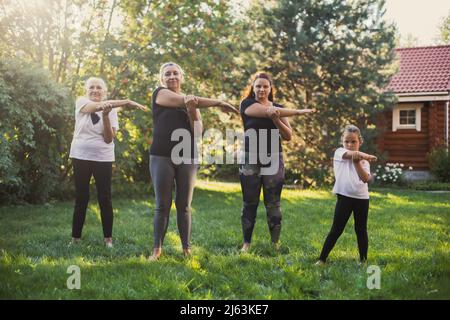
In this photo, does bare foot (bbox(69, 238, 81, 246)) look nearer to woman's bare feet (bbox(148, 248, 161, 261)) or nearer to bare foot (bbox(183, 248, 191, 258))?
woman's bare feet (bbox(148, 248, 161, 261))

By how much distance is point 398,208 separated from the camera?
8.14m

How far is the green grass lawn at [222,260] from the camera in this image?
336 centimetres

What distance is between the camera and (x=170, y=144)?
13.8 ft

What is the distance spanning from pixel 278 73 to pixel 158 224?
9901mm

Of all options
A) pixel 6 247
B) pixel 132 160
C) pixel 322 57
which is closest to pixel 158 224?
pixel 6 247

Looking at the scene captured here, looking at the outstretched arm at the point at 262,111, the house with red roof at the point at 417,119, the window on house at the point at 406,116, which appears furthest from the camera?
the window on house at the point at 406,116

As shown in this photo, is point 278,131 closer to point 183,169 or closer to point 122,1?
point 183,169

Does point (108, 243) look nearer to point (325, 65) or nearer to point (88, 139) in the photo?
point (88, 139)

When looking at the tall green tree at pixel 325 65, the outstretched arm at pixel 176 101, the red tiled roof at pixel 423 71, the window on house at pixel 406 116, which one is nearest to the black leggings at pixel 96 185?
the outstretched arm at pixel 176 101

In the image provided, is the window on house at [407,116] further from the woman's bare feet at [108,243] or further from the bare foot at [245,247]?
the woman's bare feet at [108,243]

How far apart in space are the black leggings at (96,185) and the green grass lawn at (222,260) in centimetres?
31

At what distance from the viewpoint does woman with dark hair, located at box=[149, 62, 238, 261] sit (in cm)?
418

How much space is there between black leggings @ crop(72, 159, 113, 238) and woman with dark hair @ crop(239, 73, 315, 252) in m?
1.44

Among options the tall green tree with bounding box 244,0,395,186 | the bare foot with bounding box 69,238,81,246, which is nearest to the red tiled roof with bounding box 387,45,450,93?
the tall green tree with bounding box 244,0,395,186
